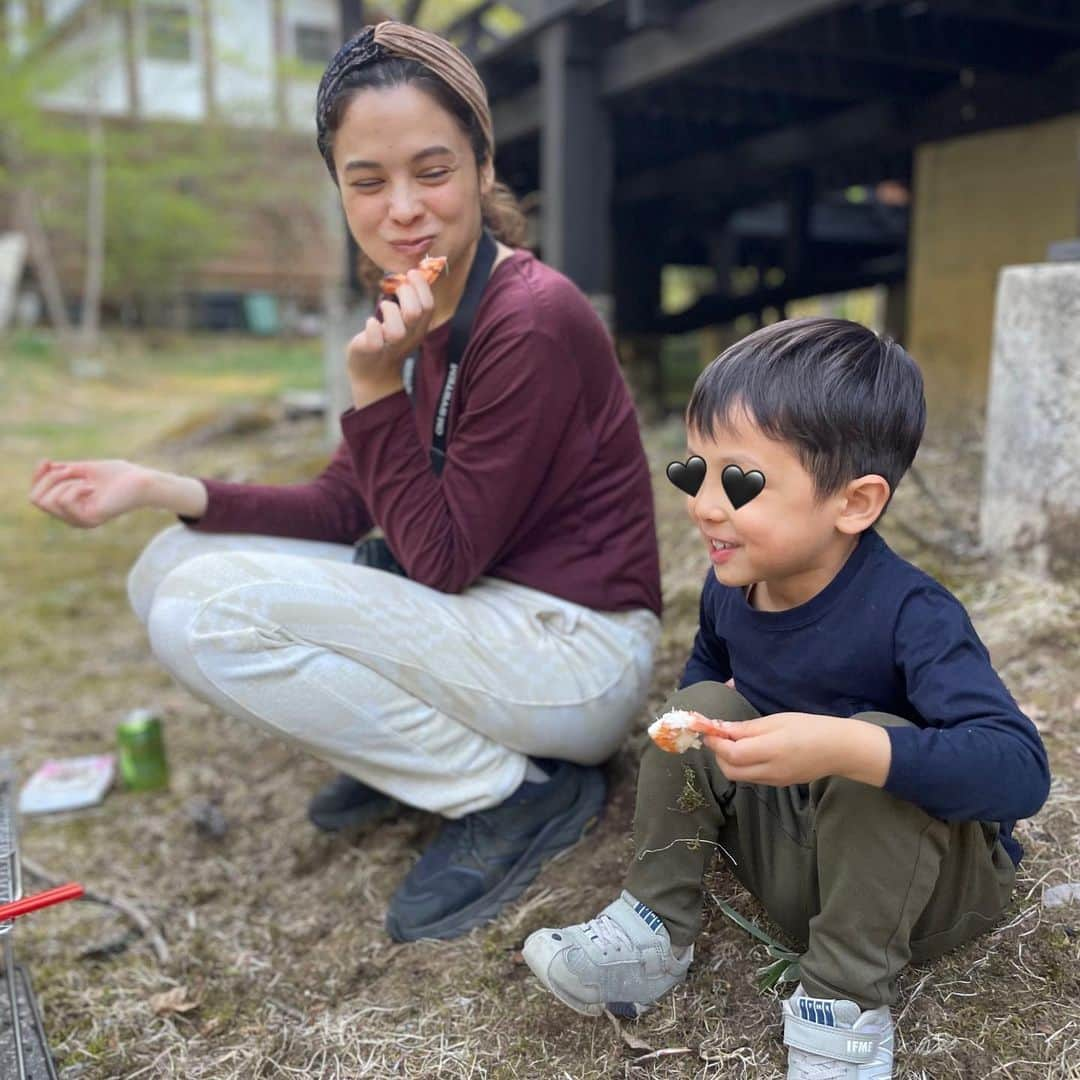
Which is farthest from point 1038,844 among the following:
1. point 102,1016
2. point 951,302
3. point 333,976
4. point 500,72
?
point 500,72

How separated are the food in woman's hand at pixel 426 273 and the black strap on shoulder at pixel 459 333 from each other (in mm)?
74

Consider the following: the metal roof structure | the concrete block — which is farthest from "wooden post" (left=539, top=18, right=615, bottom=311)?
the concrete block

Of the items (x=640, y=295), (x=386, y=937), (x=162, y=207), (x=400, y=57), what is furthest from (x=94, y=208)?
(x=386, y=937)

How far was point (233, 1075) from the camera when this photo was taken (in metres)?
1.75

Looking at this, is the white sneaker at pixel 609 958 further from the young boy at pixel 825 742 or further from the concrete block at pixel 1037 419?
the concrete block at pixel 1037 419

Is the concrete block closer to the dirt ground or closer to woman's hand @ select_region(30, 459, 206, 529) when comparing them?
the dirt ground

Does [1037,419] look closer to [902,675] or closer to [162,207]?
[902,675]

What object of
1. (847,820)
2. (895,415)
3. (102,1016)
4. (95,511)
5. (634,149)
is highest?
(634,149)

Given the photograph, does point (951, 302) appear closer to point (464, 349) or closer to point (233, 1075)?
point (464, 349)

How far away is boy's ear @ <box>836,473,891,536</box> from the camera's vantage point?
4.70ft

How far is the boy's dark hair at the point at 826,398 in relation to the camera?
1405 mm

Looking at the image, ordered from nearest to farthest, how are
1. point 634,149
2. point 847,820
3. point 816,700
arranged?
point 847,820 < point 816,700 < point 634,149

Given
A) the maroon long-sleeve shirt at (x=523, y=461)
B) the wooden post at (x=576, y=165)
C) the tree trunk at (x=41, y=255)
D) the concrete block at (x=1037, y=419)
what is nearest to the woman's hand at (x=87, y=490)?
the maroon long-sleeve shirt at (x=523, y=461)

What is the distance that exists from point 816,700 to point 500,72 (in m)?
5.41
